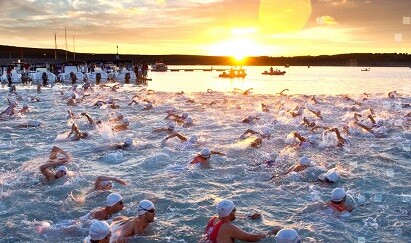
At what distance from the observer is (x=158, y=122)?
20.2 m

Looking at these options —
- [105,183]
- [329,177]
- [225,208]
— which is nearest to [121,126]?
[105,183]

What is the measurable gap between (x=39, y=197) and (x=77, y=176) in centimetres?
160

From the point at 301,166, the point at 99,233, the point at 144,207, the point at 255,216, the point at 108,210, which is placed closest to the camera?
the point at 99,233

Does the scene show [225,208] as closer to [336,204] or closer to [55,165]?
[336,204]

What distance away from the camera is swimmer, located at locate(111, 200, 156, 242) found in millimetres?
6914

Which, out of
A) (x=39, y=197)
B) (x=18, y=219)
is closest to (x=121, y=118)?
(x=39, y=197)

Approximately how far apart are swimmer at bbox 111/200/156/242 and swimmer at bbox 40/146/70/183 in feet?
11.7

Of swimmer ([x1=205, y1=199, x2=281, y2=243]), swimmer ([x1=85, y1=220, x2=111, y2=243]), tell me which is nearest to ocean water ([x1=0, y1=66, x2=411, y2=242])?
swimmer ([x1=205, y1=199, x2=281, y2=243])

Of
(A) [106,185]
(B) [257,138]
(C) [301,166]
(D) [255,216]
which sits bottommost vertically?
(D) [255,216]

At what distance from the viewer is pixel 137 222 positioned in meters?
7.30

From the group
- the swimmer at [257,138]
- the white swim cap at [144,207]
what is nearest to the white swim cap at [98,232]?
the white swim cap at [144,207]

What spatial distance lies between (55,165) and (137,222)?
5.21 m

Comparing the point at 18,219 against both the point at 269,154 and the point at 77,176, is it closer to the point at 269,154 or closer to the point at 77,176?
the point at 77,176

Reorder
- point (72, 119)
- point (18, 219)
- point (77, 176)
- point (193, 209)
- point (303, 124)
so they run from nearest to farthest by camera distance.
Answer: point (18, 219), point (193, 209), point (77, 176), point (303, 124), point (72, 119)
